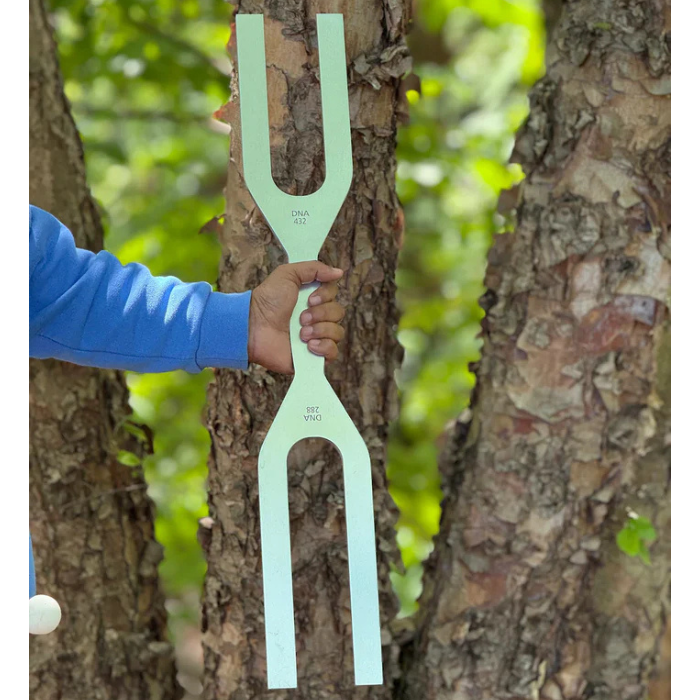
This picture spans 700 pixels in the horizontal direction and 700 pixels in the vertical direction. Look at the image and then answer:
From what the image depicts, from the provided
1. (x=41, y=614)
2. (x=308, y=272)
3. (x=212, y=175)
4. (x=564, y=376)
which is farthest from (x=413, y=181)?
(x=41, y=614)

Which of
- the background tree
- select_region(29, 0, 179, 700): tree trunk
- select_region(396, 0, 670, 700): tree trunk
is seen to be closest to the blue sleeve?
the background tree

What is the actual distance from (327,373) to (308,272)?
0.29m

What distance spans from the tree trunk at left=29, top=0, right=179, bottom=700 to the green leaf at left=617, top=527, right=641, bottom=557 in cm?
83

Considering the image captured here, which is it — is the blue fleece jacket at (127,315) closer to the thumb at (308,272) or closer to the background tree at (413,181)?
the thumb at (308,272)

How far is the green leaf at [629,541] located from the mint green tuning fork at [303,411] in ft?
1.80

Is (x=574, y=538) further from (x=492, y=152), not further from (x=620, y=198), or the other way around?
(x=492, y=152)

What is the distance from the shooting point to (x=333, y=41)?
3.64 ft

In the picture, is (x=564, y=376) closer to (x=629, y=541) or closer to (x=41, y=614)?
(x=629, y=541)

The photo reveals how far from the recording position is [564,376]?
1416 millimetres

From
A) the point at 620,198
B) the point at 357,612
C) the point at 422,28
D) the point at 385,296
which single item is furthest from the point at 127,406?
the point at 422,28

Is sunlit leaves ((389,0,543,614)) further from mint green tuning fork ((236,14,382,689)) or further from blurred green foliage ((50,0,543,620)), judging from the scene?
mint green tuning fork ((236,14,382,689))

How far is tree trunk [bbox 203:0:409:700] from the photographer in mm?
1241

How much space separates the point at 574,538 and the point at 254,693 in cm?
59

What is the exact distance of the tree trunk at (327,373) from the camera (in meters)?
1.24
